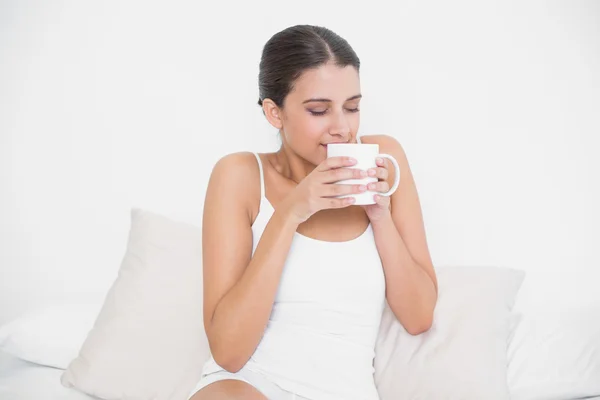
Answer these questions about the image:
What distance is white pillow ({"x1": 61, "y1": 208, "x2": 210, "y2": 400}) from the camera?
179cm

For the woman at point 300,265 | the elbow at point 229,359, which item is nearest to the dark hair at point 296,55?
the woman at point 300,265

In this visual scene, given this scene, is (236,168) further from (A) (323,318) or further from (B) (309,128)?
(A) (323,318)

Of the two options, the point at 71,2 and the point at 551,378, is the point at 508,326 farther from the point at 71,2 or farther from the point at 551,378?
the point at 71,2

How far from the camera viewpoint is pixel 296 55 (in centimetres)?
153

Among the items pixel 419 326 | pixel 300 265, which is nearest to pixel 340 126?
pixel 300 265

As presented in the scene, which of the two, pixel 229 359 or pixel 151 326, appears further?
pixel 151 326

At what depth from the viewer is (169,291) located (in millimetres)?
1931

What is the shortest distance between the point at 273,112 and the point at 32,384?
1.06m

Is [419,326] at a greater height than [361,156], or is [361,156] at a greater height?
[361,156]

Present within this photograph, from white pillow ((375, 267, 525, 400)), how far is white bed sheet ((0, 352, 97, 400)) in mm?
859

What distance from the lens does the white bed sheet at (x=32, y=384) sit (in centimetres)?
178

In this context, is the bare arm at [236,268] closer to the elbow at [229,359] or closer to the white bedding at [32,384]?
the elbow at [229,359]

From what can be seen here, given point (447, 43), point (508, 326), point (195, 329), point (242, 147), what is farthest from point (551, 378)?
point (242, 147)

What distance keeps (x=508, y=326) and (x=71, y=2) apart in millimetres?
1911
